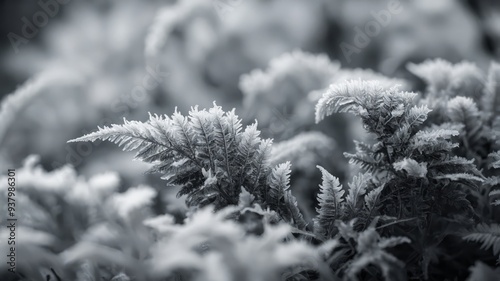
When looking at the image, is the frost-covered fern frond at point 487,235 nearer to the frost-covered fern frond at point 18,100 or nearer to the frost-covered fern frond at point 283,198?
the frost-covered fern frond at point 283,198

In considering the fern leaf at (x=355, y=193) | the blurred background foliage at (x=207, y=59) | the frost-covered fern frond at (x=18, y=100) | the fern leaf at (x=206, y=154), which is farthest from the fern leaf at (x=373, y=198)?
the frost-covered fern frond at (x=18, y=100)

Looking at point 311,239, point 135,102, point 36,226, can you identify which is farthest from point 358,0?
point 36,226

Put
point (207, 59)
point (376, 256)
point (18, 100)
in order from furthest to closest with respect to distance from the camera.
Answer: point (207, 59) < point (18, 100) < point (376, 256)

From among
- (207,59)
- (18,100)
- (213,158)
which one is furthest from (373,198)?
(207,59)

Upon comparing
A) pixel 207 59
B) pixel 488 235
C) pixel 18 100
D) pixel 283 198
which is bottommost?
pixel 488 235

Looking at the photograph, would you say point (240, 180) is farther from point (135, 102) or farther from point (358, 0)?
point (358, 0)

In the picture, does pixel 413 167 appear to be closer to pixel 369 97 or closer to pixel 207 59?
pixel 369 97

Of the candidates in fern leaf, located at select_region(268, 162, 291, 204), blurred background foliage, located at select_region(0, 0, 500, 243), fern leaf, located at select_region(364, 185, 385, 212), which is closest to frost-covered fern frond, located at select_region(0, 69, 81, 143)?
blurred background foliage, located at select_region(0, 0, 500, 243)
